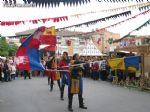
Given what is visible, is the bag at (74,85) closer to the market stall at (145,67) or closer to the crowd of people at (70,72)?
the crowd of people at (70,72)

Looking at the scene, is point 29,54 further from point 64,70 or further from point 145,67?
point 145,67

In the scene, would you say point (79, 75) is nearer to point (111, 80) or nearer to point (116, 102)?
point (116, 102)

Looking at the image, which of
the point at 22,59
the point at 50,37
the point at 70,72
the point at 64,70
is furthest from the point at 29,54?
the point at 50,37

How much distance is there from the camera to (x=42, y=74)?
3256 centimetres

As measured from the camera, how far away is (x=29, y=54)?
11.2m

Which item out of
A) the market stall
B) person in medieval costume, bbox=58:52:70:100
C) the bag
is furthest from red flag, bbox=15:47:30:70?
the market stall

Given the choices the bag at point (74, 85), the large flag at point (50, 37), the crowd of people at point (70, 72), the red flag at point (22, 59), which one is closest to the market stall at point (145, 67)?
the crowd of people at point (70, 72)

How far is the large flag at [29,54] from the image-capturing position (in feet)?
36.4

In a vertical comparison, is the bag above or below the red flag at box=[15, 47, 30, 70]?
below

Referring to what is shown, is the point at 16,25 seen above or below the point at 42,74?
above

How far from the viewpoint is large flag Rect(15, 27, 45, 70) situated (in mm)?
11086

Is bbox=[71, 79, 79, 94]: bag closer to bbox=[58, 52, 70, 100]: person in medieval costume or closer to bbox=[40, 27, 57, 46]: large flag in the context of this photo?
bbox=[58, 52, 70, 100]: person in medieval costume

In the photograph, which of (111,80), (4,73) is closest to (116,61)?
(111,80)

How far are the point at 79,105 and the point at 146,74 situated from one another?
6.70 meters
